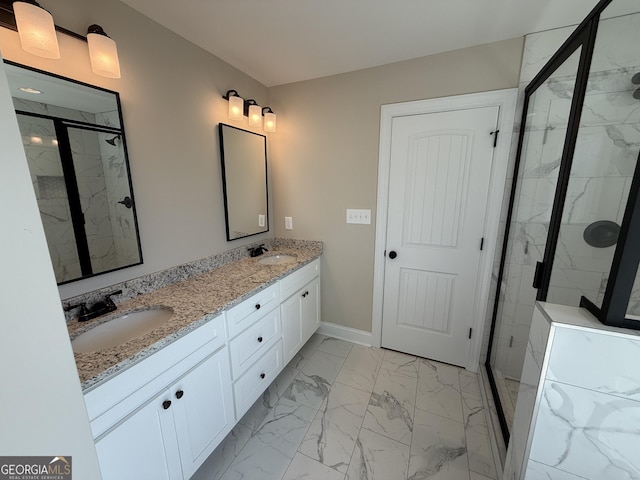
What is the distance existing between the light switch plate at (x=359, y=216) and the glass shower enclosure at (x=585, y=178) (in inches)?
41.6

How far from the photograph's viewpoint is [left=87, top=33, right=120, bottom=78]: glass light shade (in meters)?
1.10

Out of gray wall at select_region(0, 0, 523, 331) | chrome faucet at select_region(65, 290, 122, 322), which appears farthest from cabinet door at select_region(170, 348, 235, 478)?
gray wall at select_region(0, 0, 523, 331)

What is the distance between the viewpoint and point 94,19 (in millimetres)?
1175

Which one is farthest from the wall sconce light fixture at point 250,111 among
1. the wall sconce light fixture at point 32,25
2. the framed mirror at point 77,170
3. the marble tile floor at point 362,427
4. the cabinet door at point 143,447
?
the marble tile floor at point 362,427

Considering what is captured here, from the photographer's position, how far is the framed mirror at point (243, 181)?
191 centimetres

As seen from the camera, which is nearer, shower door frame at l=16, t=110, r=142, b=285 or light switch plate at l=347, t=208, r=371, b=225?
shower door frame at l=16, t=110, r=142, b=285

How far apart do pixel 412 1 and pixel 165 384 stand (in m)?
2.14

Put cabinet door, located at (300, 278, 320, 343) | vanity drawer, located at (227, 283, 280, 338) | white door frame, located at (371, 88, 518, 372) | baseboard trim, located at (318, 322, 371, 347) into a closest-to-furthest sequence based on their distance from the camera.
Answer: vanity drawer, located at (227, 283, 280, 338) → white door frame, located at (371, 88, 518, 372) → cabinet door, located at (300, 278, 320, 343) → baseboard trim, located at (318, 322, 371, 347)

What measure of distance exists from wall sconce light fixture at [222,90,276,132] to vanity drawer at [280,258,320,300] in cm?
124

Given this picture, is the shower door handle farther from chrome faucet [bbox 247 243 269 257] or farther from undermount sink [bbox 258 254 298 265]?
chrome faucet [bbox 247 243 269 257]

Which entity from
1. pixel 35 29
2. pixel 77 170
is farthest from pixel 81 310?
pixel 35 29

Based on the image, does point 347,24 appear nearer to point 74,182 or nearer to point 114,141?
point 114,141

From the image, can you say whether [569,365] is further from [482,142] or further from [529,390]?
[482,142]

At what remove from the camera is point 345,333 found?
2465mm
